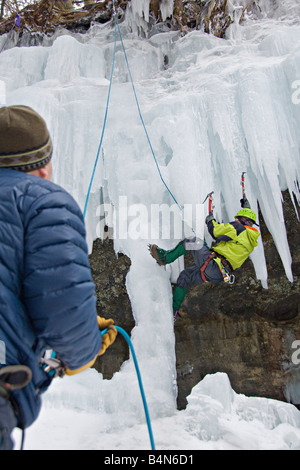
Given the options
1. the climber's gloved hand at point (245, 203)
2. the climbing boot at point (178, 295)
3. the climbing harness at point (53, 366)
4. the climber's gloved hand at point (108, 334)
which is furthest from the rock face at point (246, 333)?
the climbing harness at point (53, 366)

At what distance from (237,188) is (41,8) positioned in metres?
5.02

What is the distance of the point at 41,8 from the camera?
5.82m

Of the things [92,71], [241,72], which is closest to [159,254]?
[241,72]

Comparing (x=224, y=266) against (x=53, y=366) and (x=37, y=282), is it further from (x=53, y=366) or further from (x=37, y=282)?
(x=37, y=282)

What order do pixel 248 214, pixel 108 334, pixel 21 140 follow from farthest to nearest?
pixel 248 214
pixel 108 334
pixel 21 140

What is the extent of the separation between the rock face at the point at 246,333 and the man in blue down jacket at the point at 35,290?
332 cm

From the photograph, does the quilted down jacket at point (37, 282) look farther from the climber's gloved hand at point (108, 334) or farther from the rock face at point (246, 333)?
the rock face at point (246, 333)

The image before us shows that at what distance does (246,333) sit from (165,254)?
1.56m

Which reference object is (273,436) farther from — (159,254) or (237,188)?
(237,188)

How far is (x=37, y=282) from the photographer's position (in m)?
0.82

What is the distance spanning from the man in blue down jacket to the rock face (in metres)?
3.32

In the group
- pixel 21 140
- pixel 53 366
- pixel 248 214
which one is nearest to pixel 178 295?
pixel 248 214

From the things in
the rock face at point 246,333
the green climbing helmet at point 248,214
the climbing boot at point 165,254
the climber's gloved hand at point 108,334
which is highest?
the green climbing helmet at point 248,214

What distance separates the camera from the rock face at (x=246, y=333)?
3.85 meters
